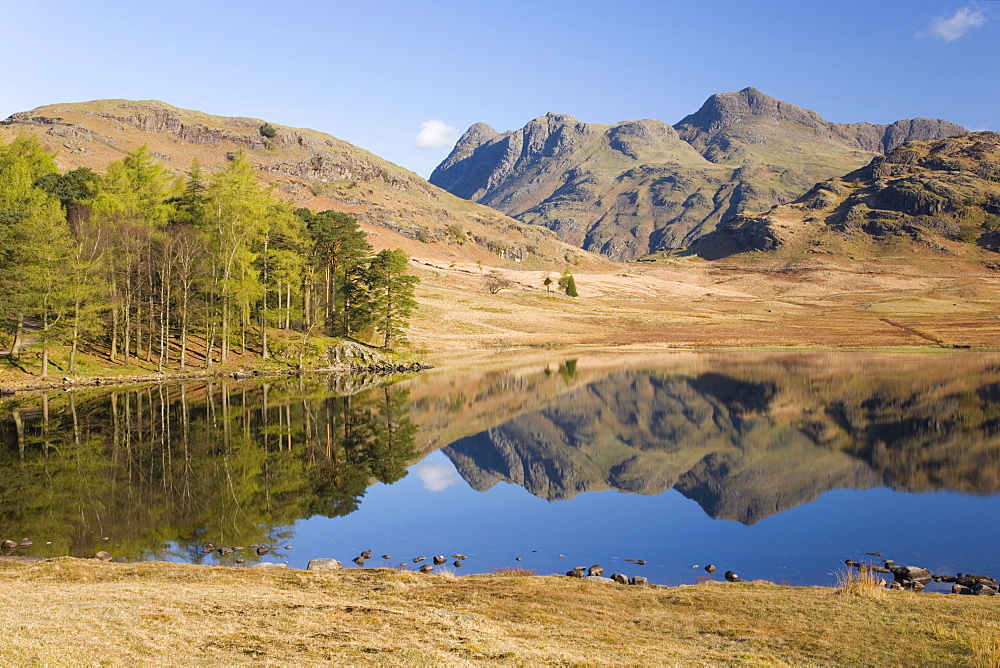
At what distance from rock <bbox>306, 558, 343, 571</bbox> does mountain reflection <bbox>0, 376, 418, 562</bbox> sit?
386cm

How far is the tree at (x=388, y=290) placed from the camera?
253ft

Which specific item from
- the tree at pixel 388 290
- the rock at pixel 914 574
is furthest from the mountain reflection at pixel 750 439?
the tree at pixel 388 290

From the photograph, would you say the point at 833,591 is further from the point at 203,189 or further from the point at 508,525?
the point at 203,189

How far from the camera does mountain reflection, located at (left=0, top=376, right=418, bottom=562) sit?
77.7 feet

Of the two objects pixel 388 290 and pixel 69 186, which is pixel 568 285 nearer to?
pixel 388 290

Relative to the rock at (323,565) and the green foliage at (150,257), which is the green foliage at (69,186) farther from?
the rock at (323,565)

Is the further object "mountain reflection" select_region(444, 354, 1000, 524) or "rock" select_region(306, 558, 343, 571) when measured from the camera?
"mountain reflection" select_region(444, 354, 1000, 524)

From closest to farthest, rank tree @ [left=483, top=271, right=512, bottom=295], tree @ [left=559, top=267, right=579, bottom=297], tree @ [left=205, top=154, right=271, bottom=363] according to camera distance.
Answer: tree @ [left=205, top=154, right=271, bottom=363], tree @ [left=483, top=271, right=512, bottom=295], tree @ [left=559, top=267, right=579, bottom=297]

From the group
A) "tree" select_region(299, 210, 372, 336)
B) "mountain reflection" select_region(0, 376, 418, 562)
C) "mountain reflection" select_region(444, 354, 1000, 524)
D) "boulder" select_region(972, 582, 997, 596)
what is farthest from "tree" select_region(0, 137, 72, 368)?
"boulder" select_region(972, 582, 997, 596)

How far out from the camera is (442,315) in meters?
110

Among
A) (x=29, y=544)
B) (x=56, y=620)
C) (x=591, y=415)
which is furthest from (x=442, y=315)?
(x=56, y=620)

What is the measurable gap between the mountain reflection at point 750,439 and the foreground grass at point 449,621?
1338 centimetres

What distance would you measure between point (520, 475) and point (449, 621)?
77.6 feet

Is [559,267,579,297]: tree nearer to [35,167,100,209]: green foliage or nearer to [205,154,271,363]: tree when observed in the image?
[205,154,271,363]: tree
